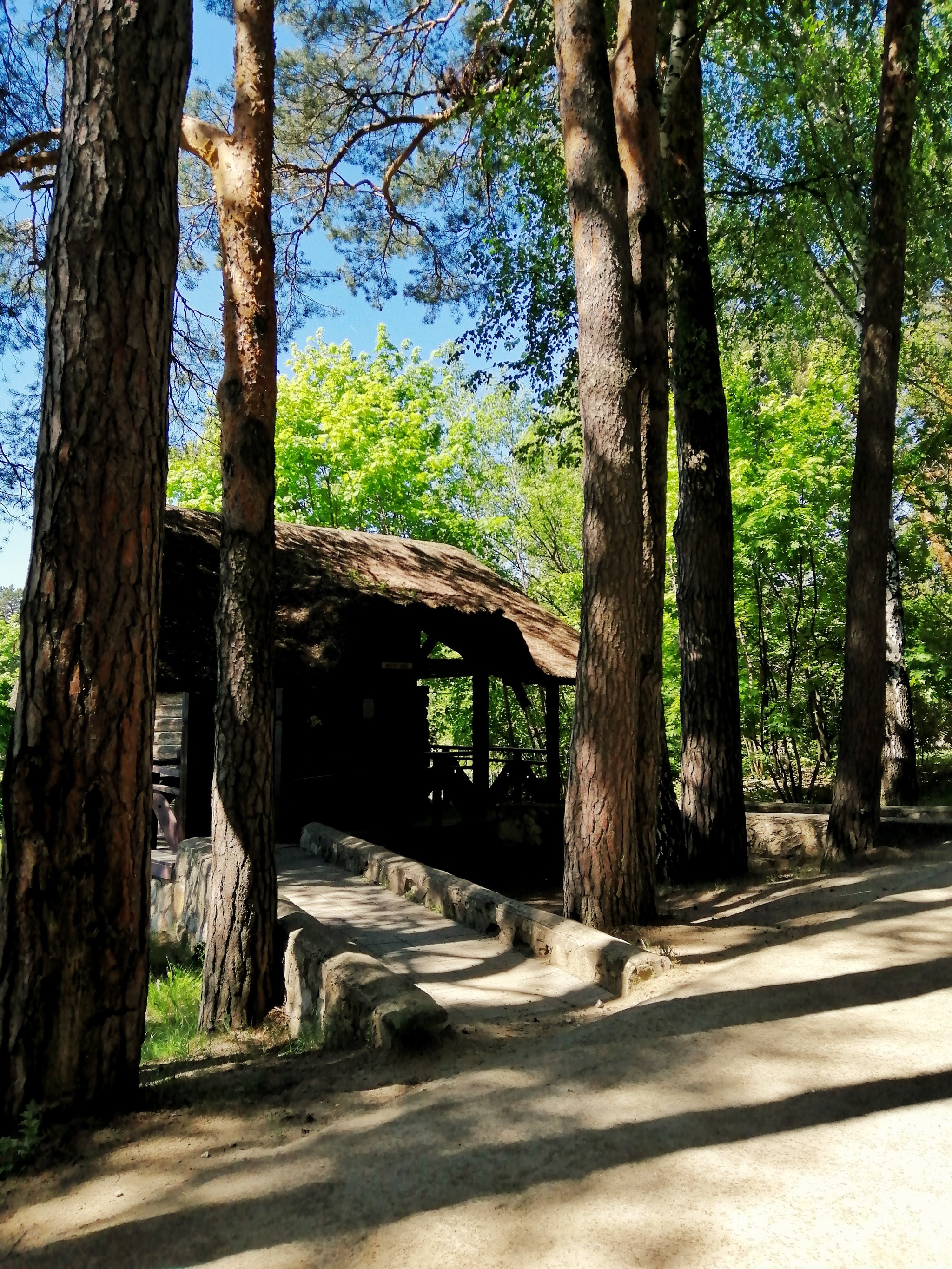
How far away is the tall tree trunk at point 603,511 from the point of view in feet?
20.4

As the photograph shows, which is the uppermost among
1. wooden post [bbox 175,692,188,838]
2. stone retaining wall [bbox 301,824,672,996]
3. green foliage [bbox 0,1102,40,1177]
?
wooden post [bbox 175,692,188,838]

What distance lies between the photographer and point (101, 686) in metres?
3.79

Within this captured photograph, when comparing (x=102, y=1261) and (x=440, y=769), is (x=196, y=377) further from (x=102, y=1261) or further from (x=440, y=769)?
(x=102, y=1261)

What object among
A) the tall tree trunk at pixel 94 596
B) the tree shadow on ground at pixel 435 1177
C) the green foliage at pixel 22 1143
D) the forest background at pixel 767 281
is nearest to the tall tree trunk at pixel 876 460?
the forest background at pixel 767 281

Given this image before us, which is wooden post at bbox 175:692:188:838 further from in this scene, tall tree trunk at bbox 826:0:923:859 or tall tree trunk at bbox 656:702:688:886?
tall tree trunk at bbox 826:0:923:859

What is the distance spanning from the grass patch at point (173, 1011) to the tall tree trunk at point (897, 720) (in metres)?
10.5

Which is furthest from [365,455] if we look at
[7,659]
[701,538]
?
[701,538]

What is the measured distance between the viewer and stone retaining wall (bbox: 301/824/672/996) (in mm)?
5254

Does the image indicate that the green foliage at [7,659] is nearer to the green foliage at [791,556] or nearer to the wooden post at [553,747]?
the wooden post at [553,747]

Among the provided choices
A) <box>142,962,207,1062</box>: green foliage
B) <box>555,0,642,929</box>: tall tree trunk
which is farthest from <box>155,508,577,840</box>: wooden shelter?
<box>555,0,642,929</box>: tall tree trunk

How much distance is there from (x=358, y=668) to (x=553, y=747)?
4.10m

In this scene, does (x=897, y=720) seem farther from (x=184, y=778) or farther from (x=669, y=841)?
(x=184, y=778)

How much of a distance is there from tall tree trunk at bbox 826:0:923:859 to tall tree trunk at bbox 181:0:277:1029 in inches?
234

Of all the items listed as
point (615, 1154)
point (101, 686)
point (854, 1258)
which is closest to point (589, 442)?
point (101, 686)
